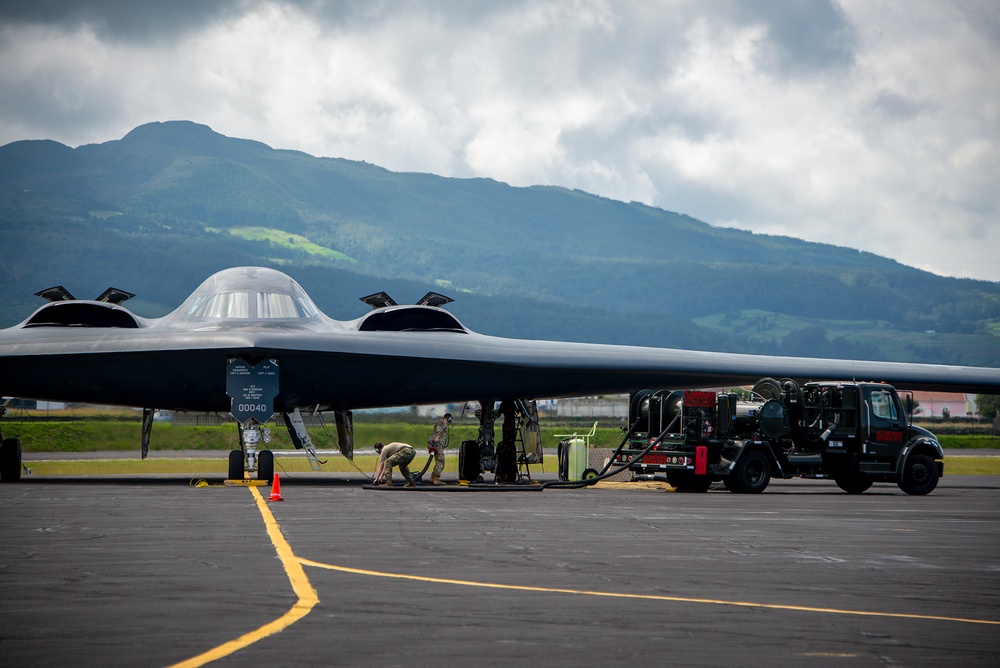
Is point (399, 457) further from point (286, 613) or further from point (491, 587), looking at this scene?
point (286, 613)

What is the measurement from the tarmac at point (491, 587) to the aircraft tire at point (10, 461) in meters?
9.57

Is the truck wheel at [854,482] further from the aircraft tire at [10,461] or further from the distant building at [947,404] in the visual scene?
the distant building at [947,404]

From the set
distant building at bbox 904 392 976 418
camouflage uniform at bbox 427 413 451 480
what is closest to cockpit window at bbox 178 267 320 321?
camouflage uniform at bbox 427 413 451 480

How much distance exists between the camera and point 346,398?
24.9m

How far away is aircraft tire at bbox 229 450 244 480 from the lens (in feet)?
73.7

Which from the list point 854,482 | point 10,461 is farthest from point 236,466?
point 854,482

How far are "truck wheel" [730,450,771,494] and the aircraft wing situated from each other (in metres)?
4.32

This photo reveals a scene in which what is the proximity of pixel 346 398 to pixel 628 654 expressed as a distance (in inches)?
744

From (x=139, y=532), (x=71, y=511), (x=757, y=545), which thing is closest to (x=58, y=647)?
(x=139, y=532)

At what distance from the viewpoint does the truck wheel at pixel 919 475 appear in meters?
21.8

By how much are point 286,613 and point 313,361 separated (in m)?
15.1

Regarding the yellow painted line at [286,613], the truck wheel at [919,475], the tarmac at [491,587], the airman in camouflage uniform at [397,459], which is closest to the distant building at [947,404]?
the truck wheel at [919,475]

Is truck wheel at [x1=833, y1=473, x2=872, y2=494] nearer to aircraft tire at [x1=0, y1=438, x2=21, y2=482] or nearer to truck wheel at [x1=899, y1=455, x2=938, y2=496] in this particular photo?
truck wheel at [x1=899, y1=455, x2=938, y2=496]

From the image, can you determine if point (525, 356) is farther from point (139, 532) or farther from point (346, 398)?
point (139, 532)
